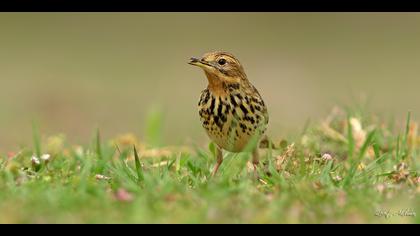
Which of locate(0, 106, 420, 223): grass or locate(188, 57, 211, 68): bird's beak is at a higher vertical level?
locate(188, 57, 211, 68): bird's beak

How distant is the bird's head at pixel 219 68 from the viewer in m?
6.86

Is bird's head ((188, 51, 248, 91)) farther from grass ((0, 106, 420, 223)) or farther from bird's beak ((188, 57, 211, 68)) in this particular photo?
grass ((0, 106, 420, 223))

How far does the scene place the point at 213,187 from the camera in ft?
16.9

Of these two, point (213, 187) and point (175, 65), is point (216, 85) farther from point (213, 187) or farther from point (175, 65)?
point (175, 65)

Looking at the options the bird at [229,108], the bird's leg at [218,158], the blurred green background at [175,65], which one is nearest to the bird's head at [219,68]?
the bird at [229,108]

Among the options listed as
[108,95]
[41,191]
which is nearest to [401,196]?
[41,191]

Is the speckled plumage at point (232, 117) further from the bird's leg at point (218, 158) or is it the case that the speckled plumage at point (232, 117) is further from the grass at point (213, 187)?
the grass at point (213, 187)

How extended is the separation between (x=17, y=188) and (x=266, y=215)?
152 cm

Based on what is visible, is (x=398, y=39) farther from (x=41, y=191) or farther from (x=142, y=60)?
(x=41, y=191)

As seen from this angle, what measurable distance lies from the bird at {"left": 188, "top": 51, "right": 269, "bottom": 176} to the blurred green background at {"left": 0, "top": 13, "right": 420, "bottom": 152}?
3022 millimetres

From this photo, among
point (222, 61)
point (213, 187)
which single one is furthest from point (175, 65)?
point (213, 187)

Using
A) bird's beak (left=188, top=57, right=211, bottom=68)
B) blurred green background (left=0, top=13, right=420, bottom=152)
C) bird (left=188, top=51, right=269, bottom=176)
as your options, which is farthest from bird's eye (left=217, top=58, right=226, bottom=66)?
blurred green background (left=0, top=13, right=420, bottom=152)

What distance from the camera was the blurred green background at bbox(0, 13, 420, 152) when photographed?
1311 centimetres

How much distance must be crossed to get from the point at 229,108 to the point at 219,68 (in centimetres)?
35
